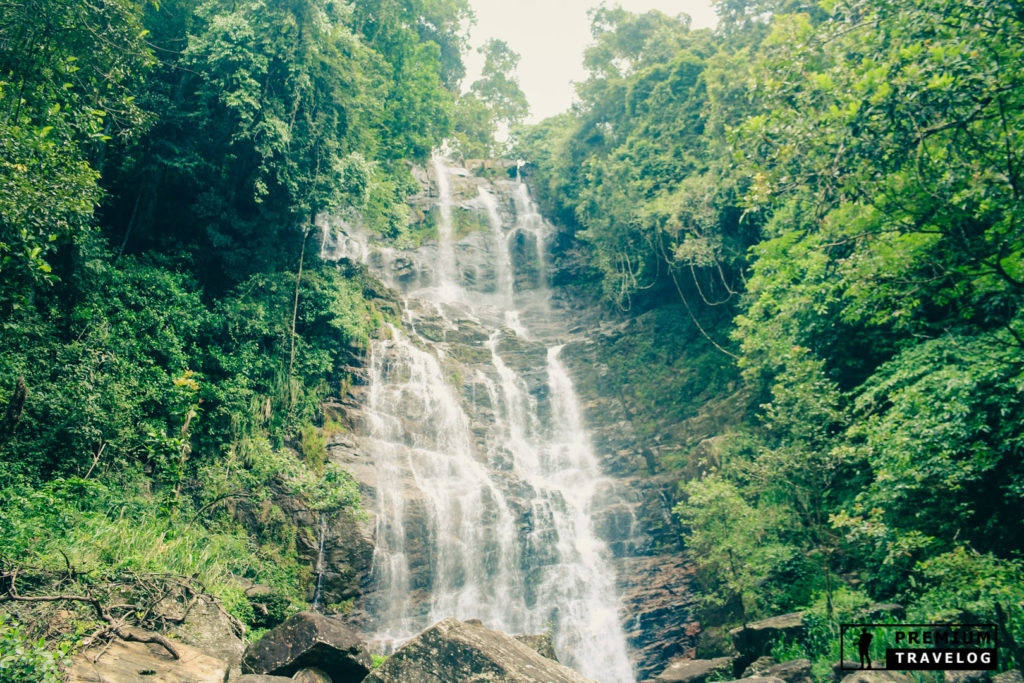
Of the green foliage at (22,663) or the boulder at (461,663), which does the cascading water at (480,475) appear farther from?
the boulder at (461,663)

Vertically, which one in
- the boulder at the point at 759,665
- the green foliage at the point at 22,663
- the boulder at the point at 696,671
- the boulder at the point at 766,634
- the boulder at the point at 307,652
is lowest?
the boulder at the point at 696,671

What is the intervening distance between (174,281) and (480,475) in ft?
28.1

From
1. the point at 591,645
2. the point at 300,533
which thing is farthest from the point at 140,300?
the point at 591,645

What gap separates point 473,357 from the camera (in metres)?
19.3

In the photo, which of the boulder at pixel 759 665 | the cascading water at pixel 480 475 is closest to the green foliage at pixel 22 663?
the boulder at pixel 759 665

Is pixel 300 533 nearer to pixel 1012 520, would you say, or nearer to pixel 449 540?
pixel 449 540

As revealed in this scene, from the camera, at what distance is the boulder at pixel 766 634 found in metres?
8.88

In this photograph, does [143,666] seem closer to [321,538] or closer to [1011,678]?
[321,538]

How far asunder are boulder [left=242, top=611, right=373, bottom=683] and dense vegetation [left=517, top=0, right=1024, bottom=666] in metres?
6.73

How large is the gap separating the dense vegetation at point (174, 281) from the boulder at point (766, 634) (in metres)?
6.88

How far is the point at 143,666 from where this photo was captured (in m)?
5.04

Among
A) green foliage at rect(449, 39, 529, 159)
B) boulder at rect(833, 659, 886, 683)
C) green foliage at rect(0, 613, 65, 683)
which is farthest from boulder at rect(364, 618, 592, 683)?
green foliage at rect(449, 39, 529, 159)

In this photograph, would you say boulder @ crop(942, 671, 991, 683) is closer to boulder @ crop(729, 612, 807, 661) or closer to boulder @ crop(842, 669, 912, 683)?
boulder @ crop(842, 669, 912, 683)

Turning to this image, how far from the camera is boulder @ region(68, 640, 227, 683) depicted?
461 cm
